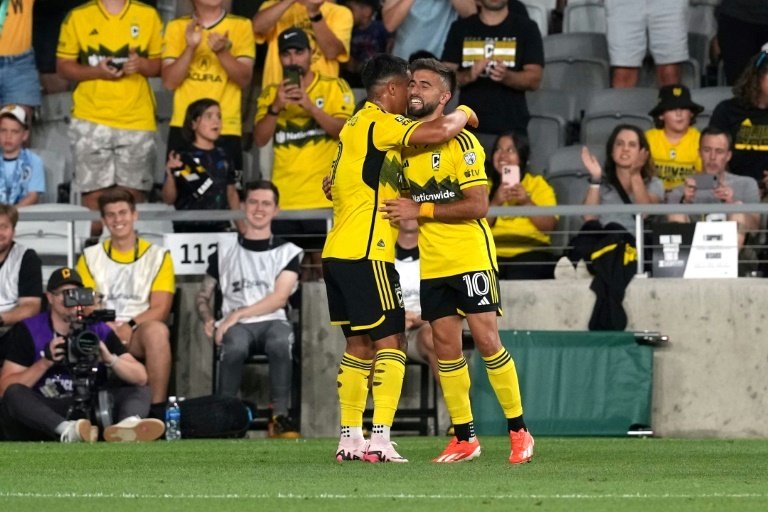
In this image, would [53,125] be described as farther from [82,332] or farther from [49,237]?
[82,332]

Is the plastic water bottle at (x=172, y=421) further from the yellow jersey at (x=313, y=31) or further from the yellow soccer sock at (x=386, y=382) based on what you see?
the yellow soccer sock at (x=386, y=382)

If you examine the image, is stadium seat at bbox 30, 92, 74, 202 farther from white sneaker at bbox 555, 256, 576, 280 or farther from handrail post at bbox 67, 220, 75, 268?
white sneaker at bbox 555, 256, 576, 280

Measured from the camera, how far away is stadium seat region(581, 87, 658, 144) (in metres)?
14.9

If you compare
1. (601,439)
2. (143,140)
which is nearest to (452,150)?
(601,439)

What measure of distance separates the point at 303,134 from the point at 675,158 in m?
3.21

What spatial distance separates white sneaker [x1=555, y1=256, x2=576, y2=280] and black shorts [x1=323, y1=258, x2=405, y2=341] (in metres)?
4.48

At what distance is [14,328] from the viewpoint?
41.1 feet

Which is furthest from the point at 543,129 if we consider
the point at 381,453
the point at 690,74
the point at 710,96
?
the point at 381,453

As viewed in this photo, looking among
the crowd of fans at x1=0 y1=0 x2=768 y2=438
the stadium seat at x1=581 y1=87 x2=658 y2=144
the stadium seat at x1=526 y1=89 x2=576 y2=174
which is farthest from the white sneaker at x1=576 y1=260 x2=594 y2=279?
the stadium seat at x1=581 y1=87 x2=658 y2=144

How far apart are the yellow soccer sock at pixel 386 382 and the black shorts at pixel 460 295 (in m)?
0.36

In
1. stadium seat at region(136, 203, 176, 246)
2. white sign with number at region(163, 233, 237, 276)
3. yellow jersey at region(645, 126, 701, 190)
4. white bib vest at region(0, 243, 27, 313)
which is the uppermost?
yellow jersey at region(645, 126, 701, 190)

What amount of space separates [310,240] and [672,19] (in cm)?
399

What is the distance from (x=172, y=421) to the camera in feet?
40.1

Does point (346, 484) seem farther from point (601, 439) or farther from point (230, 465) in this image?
point (601, 439)
